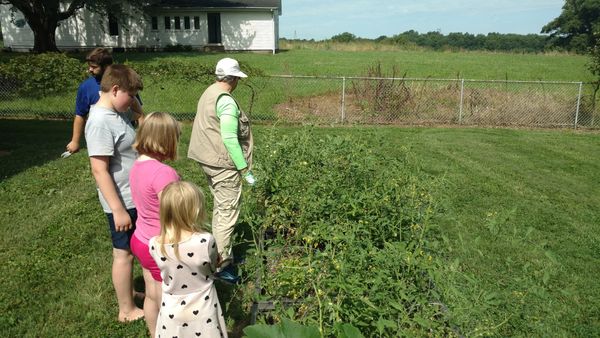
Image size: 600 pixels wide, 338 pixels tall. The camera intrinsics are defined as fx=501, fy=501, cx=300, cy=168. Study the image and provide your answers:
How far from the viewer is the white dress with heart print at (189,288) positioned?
2357mm

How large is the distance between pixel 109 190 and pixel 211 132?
1013 millimetres

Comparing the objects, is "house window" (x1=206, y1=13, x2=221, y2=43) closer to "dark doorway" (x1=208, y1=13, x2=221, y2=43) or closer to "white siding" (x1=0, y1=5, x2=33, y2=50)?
"dark doorway" (x1=208, y1=13, x2=221, y2=43)

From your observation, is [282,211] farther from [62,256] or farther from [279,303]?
[62,256]

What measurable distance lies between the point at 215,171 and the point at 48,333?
60.8 inches

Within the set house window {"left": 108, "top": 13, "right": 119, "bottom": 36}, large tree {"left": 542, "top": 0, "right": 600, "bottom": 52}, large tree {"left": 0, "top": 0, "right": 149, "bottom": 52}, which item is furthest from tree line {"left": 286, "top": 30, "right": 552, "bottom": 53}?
large tree {"left": 0, "top": 0, "right": 149, "bottom": 52}

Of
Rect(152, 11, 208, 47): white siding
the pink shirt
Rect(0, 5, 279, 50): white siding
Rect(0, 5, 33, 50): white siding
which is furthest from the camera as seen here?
Rect(152, 11, 208, 47): white siding

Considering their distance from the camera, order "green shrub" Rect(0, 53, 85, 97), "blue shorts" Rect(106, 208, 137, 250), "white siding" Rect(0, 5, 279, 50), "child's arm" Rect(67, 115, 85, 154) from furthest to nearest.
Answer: "white siding" Rect(0, 5, 279, 50) < "green shrub" Rect(0, 53, 85, 97) < "child's arm" Rect(67, 115, 85, 154) < "blue shorts" Rect(106, 208, 137, 250)

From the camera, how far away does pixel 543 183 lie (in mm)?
7148

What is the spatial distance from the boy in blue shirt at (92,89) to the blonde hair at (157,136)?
0.81 meters

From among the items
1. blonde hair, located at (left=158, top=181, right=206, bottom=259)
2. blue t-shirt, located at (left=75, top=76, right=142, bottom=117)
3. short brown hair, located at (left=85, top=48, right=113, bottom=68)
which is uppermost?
short brown hair, located at (left=85, top=48, right=113, bottom=68)

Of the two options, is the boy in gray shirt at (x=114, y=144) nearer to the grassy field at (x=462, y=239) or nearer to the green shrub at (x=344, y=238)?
the green shrub at (x=344, y=238)

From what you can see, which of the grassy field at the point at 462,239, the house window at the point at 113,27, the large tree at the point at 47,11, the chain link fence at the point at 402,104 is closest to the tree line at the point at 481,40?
the house window at the point at 113,27

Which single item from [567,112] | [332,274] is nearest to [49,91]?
[332,274]

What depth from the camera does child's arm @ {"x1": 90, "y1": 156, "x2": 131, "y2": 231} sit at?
2812mm
